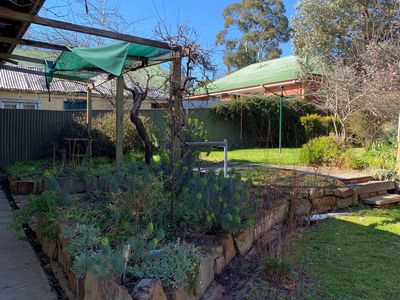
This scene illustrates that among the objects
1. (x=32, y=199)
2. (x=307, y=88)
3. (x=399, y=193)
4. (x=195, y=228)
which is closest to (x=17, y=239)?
(x=32, y=199)

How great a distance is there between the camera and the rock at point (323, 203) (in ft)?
18.4

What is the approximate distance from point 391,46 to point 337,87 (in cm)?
180

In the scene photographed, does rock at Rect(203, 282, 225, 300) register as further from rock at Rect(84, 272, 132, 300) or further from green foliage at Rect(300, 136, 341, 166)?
green foliage at Rect(300, 136, 341, 166)

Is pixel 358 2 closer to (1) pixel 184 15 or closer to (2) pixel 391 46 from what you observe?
(2) pixel 391 46

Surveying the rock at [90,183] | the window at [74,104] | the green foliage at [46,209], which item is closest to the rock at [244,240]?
the green foliage at [46,209]

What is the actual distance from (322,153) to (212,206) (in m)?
5.29

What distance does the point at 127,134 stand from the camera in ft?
32.2

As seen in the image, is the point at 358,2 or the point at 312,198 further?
the point at 358,2

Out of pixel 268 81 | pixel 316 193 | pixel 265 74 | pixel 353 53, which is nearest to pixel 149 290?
pixel 316 193

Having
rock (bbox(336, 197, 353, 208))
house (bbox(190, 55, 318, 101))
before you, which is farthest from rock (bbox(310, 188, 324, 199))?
house (bbox(190, 55, 318, 101))

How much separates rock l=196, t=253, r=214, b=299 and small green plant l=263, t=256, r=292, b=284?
18.7 inches

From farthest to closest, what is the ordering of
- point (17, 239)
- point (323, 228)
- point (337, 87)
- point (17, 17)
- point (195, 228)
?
1. point (337, 87)
2. point (323, 228)
3. point (17, 17)
4. point (17, 239)
5. point (195, 228)

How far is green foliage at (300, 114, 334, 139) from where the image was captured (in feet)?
48.1

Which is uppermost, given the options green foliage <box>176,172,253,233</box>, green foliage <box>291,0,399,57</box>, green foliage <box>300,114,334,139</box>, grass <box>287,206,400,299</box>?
green foliage <box>291,0,399,57</box>
